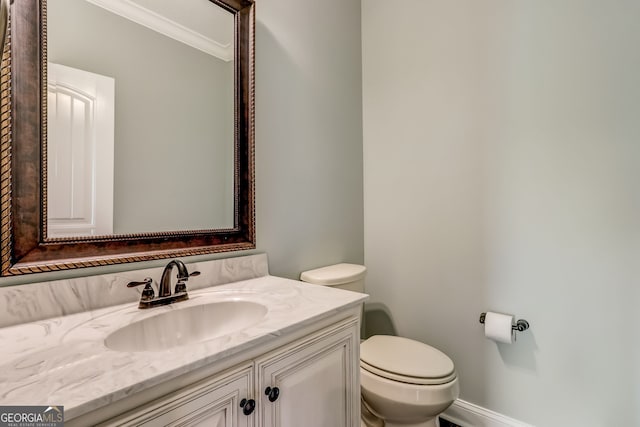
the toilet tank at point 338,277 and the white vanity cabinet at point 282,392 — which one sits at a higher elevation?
the toilet tank at point 338,277

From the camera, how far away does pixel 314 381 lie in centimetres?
83

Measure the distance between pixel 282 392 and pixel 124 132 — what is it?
917mm

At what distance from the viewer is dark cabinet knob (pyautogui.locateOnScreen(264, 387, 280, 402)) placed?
27.6 inches

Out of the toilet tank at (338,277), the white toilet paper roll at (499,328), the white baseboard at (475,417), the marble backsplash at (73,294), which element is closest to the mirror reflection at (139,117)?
the marble backsplash at (73,294)

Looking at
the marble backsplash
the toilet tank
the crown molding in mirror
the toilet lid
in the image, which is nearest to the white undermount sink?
the marble backsplash

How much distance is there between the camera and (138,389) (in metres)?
0.49

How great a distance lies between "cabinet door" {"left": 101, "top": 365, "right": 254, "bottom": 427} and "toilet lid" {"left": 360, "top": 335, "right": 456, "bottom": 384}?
0.68 m

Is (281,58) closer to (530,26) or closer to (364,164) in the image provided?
(364,164)

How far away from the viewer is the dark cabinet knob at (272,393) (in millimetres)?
701

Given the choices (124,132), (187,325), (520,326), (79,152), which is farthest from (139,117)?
(520,326)

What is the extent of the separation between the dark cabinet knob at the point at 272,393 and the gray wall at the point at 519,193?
3.79 feet

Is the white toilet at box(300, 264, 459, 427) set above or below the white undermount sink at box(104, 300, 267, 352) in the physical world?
below

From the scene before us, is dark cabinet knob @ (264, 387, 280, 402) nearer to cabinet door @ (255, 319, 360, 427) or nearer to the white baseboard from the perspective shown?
cabinet door @ (255, 319, 360, 427)

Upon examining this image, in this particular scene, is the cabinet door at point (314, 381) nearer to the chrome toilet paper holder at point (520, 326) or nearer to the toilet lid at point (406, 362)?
the toilet lid at point (406, 362)
